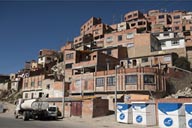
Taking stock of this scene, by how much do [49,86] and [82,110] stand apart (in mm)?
26789

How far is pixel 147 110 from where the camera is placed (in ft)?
94.9

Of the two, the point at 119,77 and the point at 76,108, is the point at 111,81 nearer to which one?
the point at 119,77

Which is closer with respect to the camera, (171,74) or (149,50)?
(171,74)

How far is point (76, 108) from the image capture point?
4444 centimetres

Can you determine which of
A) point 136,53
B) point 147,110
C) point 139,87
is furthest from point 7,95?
point 147,110

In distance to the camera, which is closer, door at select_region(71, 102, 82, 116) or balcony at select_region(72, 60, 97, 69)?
door at select_region(71, 102, 82, 116)

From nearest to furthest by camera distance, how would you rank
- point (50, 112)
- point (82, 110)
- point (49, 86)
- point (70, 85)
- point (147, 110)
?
point (147, 110) → point (50, 112) → point (82, 110) → point (70, 85) → point (49, 86)

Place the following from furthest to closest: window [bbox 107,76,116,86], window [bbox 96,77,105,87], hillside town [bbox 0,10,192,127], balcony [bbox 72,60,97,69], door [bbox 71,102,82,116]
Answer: balcony [bbox 72,60,97,69] < window [bbox 96,77,105,87] < window [bbox 107,76,116,86] < hillside town [bbox 0,10,192,127] < door [bbox 71,102,82,116]

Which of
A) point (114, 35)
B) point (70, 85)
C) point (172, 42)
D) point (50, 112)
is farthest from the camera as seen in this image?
point (114, 35)

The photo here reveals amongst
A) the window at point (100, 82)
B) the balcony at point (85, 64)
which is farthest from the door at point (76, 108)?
the balcony at point (85, 64)

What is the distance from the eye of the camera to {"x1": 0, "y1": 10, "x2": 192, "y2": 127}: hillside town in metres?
44.6

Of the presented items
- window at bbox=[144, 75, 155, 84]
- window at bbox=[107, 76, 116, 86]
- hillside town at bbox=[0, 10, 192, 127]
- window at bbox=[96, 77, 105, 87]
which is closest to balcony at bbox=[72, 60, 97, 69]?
hillside town at bbox=[0, 10, 192, 127]

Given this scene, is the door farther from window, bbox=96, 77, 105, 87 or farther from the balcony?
the balcony

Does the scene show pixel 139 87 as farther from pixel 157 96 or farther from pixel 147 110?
pixel 147 110
